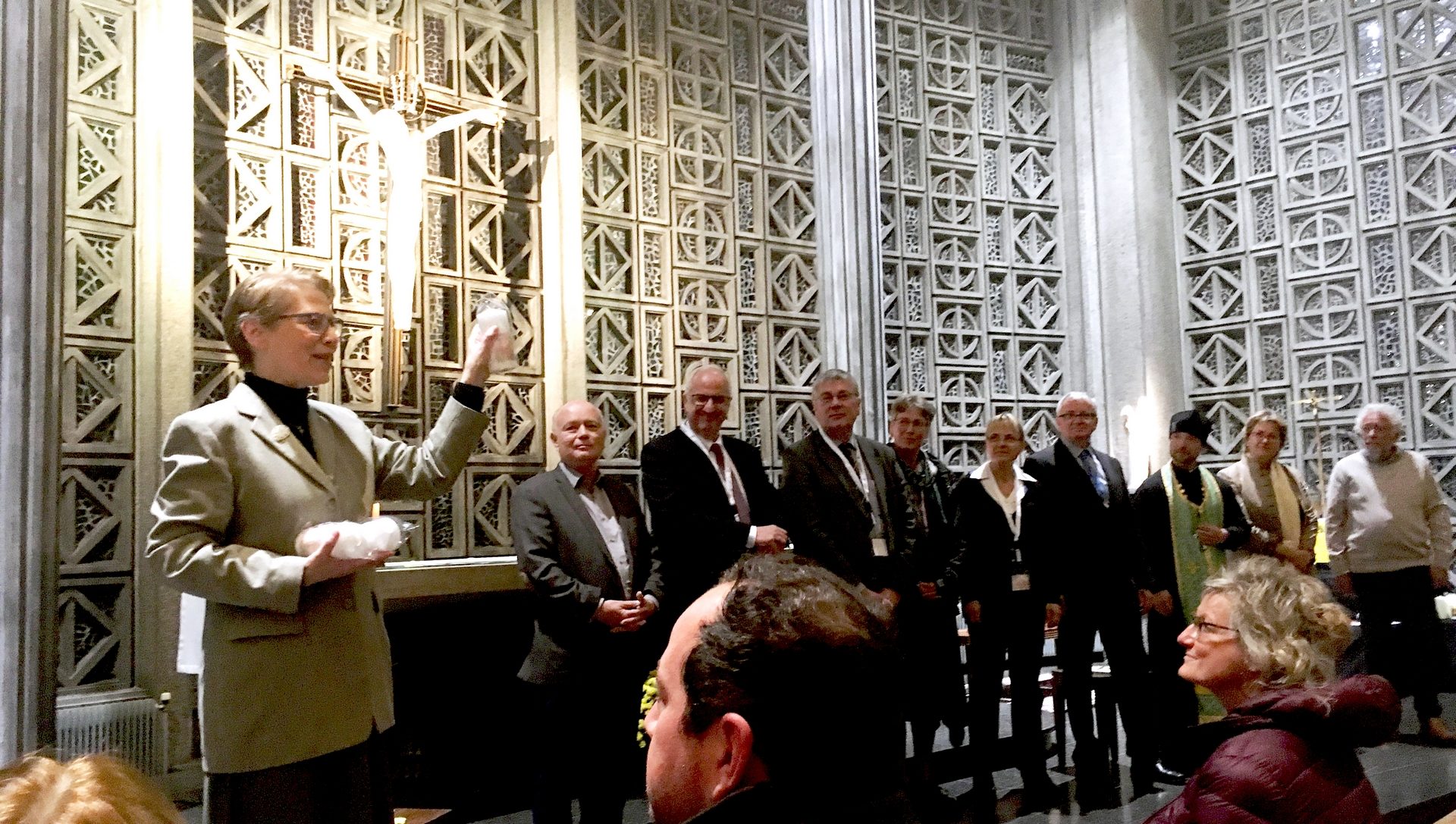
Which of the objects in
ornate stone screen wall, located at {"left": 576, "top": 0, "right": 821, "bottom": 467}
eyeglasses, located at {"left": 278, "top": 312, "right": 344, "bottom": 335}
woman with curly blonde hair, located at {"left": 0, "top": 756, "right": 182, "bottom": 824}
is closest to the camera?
woman with curly blonde hair, located at {"left": 0, "top": 756, "right": 182, "bottom": 824}

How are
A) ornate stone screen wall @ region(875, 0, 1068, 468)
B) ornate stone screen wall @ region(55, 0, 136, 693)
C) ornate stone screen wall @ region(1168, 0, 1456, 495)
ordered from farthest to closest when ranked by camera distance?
1. ornate stone screen wall @ region(875, 0, 1068, 468)
2. ornate stone screen wall @ region(1168, 0, 1456, 495)
3. ornate stone screen wall @ region(55, 0, 136, 693)

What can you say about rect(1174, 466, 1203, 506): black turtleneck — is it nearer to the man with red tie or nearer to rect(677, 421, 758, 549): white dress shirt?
the man with red tie

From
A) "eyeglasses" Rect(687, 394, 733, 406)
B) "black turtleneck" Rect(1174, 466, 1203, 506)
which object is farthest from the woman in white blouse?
"eyeglasses" Rect(687, 394, 733, 406)

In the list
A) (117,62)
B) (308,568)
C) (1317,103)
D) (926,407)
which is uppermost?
(1317,103)

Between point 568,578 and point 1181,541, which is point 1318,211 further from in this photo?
point 568,578

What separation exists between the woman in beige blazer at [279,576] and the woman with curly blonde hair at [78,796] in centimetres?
129

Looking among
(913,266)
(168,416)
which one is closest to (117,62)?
(168,416)

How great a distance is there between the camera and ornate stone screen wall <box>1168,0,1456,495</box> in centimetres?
754

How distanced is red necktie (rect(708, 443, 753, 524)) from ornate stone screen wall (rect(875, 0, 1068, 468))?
10.4ft

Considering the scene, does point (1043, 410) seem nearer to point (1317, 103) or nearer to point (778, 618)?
point (1317, 103)

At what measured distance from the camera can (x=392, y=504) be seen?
210 inches

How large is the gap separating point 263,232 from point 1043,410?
5.04m

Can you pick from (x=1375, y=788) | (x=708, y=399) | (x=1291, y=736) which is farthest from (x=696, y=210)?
(x=1291, y=736)

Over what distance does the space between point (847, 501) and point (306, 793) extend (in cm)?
270
